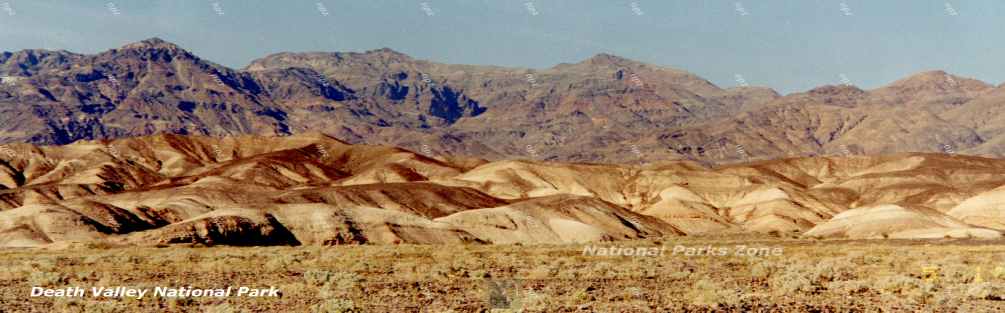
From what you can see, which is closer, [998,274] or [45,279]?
[45,279]

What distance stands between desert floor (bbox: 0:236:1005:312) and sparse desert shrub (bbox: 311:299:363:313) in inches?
2.8

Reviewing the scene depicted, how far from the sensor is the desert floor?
23.9 meters

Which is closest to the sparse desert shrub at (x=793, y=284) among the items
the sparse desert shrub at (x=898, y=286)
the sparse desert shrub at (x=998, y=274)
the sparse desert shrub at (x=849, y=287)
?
the sparse desert shrub at (x=849, y=287)

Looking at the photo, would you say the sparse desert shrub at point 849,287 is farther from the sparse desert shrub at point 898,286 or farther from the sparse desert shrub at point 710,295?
the sparse desert shrub at point 710,295

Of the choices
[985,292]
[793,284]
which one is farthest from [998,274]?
[793,284]

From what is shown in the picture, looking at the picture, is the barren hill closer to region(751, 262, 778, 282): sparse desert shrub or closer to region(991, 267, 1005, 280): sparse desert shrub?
region(751, 262, 778, 282): sparse desert shrub

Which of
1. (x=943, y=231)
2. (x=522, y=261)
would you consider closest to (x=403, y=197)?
(x=943, y=231)

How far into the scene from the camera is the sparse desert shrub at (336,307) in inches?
870

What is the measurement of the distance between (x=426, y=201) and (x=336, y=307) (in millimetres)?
100171

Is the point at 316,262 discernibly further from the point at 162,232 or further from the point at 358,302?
the point at 162,232

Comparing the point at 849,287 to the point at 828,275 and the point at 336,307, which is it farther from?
the point at 336,307

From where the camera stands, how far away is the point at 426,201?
122188 millimetres

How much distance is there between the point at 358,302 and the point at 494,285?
607 centimetres

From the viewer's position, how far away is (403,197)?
122 meters
